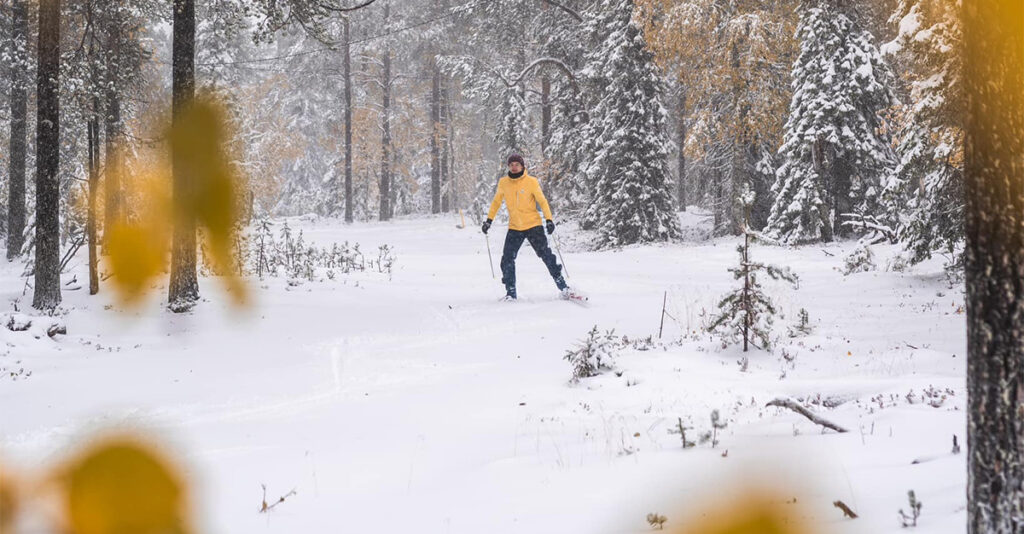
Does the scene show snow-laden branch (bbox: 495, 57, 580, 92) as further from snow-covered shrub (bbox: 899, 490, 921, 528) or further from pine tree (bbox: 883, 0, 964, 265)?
snow-covered shrub (bbox: 899, 490, 921, 528)

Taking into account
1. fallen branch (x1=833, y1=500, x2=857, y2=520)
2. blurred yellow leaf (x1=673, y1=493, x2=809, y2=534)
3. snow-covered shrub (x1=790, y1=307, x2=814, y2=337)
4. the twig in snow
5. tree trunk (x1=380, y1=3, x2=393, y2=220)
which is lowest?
the twig in snow

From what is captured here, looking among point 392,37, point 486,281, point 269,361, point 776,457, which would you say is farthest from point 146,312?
point 392,37

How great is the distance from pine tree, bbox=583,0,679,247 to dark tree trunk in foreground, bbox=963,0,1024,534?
19097 mm

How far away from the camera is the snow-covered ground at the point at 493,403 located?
397cm

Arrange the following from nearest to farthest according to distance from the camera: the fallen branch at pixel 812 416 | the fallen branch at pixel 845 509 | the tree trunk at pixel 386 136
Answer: the fallen branch at pixel 845 509 < the fallen branch at pixel 812 416 < the tree trunk at pixel 386 136

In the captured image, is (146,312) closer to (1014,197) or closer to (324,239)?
(1014,197)

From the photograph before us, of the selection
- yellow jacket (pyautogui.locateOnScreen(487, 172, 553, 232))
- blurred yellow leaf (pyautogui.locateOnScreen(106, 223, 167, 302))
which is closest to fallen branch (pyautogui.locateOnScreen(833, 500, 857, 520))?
yellow jacket (pyautogui.locateOnScreen(487, 172, 553, 232))

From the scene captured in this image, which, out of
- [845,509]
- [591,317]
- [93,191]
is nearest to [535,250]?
[591,317]

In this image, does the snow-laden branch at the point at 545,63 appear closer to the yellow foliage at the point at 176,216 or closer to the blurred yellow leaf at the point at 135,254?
the yellow foliage at the point at 176,216

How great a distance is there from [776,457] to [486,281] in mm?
10197

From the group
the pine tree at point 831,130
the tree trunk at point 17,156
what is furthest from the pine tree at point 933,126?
the tree trunk at point 17,156

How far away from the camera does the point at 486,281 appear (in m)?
14.2

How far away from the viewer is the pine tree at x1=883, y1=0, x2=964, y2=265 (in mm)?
8336

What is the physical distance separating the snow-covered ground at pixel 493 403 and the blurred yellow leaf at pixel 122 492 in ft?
0.60
